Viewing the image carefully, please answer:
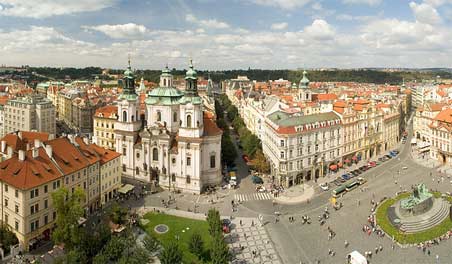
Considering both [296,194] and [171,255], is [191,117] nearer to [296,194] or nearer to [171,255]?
[296,194]

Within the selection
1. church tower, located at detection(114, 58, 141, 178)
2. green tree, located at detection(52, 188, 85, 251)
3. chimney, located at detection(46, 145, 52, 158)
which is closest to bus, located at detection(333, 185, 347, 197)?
church tower, located at detection(114, 58, 141, 178)

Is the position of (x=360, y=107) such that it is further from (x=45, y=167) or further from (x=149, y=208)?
(x=45, y=167)

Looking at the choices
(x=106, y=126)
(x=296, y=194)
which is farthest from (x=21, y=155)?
(x=106, y=126)

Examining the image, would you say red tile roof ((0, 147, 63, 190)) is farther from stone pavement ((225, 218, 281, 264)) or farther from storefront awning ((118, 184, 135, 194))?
stone pavement ((225, 218, 281, 264))

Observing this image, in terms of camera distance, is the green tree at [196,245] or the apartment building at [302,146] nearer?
the green tree at [196,245]

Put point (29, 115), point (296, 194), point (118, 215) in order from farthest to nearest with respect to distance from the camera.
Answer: point (29, 115)
point (296, 194)
point (118, 215)

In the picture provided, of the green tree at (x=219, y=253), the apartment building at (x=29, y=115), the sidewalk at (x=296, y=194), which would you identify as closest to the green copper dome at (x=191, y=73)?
the sidewalk at (x=296, y=194)

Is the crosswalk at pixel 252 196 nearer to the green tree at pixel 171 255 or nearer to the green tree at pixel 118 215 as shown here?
the green tree at pixel 118 215
